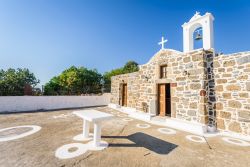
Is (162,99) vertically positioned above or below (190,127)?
above

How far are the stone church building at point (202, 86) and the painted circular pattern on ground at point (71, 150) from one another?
3606mm

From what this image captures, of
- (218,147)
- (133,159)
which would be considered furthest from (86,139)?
(218,147)

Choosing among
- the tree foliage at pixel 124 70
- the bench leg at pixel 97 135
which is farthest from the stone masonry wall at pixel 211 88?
the tree foliage at pixel 124 70

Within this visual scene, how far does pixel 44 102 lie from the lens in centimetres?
928

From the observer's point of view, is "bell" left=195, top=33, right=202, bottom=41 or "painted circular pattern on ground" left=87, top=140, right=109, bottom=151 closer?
"painted circular pattern on ground" left=87, top=140, right=109, bottom=151

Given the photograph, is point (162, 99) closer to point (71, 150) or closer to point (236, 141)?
point (236, 141)

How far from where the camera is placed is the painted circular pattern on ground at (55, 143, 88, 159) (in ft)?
8.86

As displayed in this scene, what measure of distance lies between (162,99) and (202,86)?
6.85 ft

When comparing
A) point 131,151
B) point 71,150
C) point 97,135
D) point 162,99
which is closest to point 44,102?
point 71,150

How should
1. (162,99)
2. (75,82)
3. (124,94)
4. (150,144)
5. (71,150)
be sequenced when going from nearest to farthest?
(71,150) → (150,144) → (162,99) → (124,94) → (75,82)

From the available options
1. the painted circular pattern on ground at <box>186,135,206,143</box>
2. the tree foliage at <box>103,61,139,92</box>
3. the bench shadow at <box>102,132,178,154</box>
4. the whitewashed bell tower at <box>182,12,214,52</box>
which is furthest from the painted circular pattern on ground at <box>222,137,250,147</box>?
the tree foliage at <box>103,61,139,92</box>

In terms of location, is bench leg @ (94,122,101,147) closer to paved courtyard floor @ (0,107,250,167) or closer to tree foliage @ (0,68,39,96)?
paved courtyard floor @ (0,107,250,167)

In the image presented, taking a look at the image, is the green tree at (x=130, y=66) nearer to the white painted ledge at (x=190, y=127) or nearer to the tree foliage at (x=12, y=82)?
the tree foliage at (x=12, y=82)

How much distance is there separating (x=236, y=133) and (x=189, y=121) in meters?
1.36
